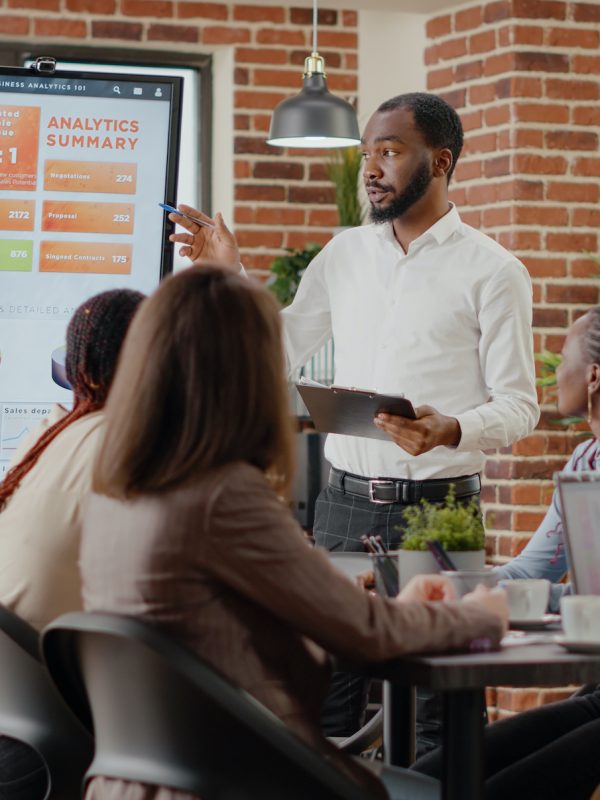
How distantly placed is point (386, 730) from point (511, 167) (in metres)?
2.62

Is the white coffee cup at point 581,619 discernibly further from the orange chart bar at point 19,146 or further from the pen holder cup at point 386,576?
the orange chart bar at point 19,146

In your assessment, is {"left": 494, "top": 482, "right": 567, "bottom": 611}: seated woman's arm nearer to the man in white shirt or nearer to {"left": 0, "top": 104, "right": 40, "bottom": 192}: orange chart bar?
the man in white shirt

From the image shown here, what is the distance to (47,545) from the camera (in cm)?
194

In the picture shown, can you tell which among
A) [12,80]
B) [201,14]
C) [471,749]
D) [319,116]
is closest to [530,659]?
[471,749]

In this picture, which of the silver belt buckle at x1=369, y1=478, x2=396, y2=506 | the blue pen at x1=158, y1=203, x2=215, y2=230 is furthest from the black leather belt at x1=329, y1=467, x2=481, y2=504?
the blue pen at x1=158, y1=203, x2=215, y2=230

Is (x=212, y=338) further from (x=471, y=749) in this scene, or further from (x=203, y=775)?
(x=471, y=749)

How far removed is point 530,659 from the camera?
1583 mm

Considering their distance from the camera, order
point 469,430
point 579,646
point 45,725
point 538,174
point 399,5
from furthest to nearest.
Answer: point 399,5 < point 538,174 < point 469,430 < point 45,725 < point 579,646

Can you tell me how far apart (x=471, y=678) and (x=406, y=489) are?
1356 millimetres

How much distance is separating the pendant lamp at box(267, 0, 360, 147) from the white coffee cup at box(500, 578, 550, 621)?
267 centimetres

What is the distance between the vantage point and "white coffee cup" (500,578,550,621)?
1850 millimetres

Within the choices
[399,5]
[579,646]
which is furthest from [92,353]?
[399,5]

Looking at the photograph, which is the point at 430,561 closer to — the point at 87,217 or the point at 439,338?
the point at 439,338

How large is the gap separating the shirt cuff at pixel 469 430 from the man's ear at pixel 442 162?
64 centimetres
